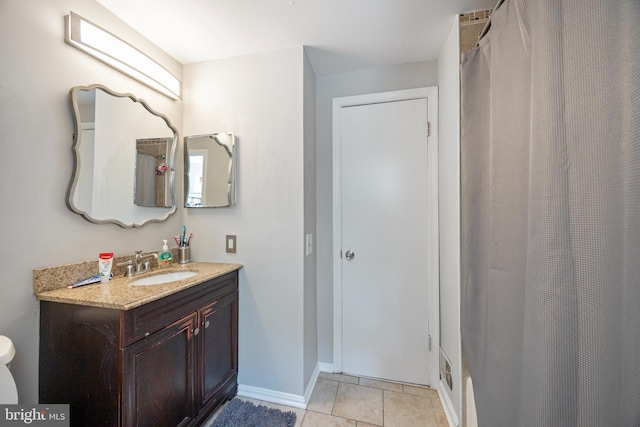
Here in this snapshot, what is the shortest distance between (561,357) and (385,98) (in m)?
1.79

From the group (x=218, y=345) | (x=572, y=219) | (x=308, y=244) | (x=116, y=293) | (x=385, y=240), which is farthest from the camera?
(x=385, y=240)

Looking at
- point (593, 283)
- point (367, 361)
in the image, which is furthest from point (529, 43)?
point (367, 361)

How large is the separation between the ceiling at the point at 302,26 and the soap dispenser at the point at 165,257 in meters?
1.37

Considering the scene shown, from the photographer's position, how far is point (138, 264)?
1405mm

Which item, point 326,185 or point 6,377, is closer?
point 6,377

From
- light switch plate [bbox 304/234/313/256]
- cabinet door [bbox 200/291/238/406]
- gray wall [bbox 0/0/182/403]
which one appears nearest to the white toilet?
gray wall [bbox 0/0/182/403]

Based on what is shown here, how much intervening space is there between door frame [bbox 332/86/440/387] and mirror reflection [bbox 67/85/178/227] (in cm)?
125

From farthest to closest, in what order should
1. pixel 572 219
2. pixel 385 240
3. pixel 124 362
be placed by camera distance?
pixel 385 240
pixel 124 362
pixel 572 219

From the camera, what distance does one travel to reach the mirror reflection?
3.86ft

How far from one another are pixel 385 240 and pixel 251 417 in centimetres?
147

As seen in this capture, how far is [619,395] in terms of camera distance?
523 mm

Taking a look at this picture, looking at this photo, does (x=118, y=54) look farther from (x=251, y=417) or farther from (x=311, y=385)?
(x=311, y=385)

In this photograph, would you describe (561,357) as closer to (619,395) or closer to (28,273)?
(619,395)

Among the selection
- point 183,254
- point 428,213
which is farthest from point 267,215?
point 428,213
